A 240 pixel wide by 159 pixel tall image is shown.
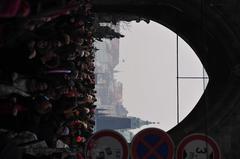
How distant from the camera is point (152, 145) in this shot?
5.82 metres

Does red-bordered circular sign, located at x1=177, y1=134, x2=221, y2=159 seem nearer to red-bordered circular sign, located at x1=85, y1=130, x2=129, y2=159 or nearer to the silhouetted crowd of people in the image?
red-bordered circular sign, located at x1=85, y1=130, x2=129, y2=159

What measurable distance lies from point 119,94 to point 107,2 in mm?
76014

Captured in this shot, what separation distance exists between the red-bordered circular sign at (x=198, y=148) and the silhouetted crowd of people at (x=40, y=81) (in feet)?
5.37

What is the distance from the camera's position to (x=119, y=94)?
8894 cm

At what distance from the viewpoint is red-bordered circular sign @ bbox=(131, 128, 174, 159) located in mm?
5785

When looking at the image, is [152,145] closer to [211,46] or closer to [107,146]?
[107,146]

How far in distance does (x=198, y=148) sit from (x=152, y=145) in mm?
581

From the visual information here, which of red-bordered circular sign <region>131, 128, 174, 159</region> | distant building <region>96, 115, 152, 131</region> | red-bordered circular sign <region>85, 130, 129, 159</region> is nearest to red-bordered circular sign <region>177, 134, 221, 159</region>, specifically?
red-bordered circular sign <region>131, 128, 174, 159</region>

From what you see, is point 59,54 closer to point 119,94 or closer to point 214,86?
point 214,86

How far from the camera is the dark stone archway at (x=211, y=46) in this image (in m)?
10.8

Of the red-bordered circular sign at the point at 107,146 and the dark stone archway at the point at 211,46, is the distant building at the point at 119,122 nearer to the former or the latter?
the dark stone archway at the point at 211,46

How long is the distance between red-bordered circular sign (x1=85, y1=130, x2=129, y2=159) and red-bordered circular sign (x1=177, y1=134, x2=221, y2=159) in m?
0.69

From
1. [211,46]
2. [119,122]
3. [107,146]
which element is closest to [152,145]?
[107,146]

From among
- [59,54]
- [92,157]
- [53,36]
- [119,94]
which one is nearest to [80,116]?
[59,54]
